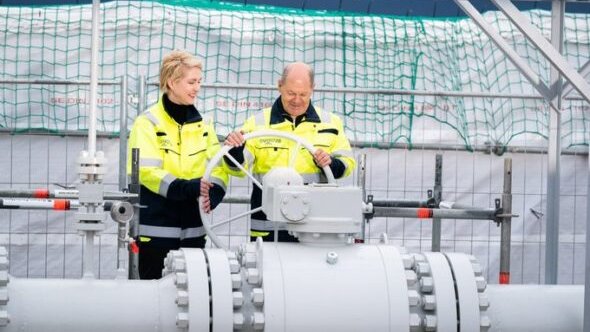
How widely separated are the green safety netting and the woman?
341cm

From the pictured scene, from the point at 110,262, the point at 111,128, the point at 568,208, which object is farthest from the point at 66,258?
the point at 568,208

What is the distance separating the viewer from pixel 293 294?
588 cm

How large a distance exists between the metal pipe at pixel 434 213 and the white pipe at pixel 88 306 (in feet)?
11.8

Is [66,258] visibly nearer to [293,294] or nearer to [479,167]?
[479,167]

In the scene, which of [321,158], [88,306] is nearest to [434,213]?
[321,158]

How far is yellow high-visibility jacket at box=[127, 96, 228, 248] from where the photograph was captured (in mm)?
7754

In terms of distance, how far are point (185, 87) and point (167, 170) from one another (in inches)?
18.5

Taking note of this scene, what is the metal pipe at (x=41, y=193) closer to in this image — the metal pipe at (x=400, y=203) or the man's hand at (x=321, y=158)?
the metal pipe at (x=400, y=203)

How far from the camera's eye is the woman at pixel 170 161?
25.4 feet

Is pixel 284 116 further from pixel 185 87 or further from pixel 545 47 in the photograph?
pixel 545 47

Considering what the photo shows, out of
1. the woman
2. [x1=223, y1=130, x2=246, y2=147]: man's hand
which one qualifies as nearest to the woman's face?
the woman

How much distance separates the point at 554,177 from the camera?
356 inches

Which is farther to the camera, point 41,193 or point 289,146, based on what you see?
point 41,193

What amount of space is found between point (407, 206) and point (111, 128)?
8.77ft
